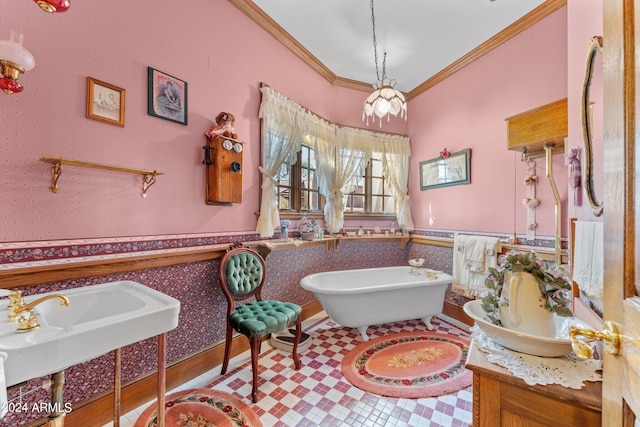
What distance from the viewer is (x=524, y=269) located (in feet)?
3.46

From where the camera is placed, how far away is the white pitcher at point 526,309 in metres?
1.00

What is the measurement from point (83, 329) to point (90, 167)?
3.61 ft

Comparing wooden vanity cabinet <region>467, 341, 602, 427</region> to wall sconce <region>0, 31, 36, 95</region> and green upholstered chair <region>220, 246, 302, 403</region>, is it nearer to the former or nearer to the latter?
green upholstered chair <region>220, 246, 302, 403</region>

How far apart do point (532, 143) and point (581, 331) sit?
2.09 meters

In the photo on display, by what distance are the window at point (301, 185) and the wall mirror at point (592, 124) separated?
2.52 metres

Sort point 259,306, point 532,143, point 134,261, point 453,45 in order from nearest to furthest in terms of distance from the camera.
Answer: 1. point 134,261
2. point 532,143
3. point 259,306
4. point 453,45

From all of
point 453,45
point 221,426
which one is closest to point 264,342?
point 221,426

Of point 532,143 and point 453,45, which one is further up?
point 453,45

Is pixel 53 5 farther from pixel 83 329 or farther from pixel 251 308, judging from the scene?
pixel 251 308

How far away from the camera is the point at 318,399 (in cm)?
193

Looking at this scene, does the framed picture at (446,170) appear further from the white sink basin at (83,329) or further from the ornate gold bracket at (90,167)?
the white sink basin at (83,329)

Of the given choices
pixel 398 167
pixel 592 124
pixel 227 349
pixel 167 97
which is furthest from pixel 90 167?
pixel 398 167

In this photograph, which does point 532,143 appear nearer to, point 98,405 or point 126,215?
point 126,215

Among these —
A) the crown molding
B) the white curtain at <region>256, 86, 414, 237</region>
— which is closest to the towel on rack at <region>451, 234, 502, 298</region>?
the white curtain at <region>256, 86, 414, 237</region>
